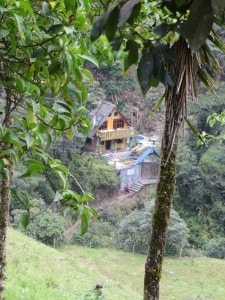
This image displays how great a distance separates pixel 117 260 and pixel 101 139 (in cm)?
870

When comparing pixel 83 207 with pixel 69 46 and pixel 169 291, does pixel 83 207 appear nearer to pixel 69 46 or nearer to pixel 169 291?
pixel 69 46

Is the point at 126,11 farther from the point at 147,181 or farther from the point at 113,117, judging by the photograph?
the point at 113,117

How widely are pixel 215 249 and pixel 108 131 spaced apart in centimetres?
814

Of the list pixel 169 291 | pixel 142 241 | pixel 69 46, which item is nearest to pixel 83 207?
pixel 69 46

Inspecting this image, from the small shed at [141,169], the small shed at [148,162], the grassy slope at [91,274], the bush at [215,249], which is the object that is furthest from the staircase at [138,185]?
the grassy slope at [91,274]

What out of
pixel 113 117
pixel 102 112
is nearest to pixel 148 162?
pixel 113 117

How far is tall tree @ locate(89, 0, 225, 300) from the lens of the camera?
19.2 inches

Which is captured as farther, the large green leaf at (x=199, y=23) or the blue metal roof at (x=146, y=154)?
the blue metal roof at (x=146, y=154)

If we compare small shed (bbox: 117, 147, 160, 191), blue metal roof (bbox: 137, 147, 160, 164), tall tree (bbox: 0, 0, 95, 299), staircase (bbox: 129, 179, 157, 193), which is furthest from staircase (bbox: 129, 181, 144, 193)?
tall tree (bbox: 0, 0, 95, 299)

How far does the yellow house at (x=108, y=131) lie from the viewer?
1942cm

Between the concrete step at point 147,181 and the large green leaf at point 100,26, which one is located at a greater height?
the concrete step at point 147,181

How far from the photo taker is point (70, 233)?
47.5ft

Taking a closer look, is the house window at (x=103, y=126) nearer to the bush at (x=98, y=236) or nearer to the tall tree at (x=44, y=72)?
the bush at (x=98, y=236)

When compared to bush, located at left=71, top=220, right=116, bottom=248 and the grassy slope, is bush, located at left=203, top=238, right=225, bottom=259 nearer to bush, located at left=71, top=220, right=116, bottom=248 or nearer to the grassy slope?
the grassy slope
